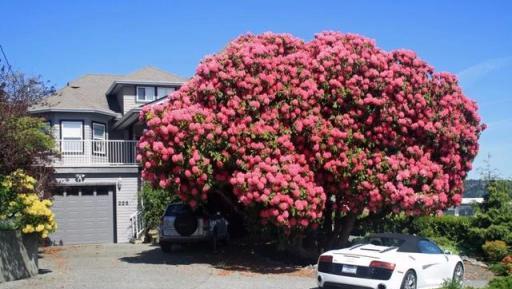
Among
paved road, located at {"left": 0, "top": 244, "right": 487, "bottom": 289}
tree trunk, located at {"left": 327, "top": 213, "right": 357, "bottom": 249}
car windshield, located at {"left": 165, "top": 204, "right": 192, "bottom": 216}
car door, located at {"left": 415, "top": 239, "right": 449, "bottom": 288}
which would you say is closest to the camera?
car door, located at {"left": 415, "top": 239, "right": 449, "bottom": 288}

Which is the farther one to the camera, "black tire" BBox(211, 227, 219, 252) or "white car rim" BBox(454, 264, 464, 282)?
"black tire" BBox(211, 227, 219, 252)

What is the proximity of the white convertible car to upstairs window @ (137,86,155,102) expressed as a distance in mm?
20016

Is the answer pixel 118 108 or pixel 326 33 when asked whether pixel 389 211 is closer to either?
pixel 326 33

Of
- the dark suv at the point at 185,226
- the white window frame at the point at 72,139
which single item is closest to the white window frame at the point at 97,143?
the white window frame at the point at 72,139

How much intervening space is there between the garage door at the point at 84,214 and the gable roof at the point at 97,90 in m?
3.79

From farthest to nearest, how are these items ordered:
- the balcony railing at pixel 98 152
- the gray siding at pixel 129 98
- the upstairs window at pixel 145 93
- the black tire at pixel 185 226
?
the upstairs window at pixel 145 93 < the gray siding at pixel 129 98 < the balcony railing at pixel 98 152 < the black tire at pixel 185 226

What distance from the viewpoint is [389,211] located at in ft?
57.5

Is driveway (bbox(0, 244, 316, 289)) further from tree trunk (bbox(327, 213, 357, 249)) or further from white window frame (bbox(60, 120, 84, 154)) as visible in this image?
white window frame (bbox(60, 120, 84, 154))

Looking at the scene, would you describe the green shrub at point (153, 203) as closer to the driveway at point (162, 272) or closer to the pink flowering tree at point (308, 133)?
the driveway at point (162, 272)

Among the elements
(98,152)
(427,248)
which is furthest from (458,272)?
(98,152)

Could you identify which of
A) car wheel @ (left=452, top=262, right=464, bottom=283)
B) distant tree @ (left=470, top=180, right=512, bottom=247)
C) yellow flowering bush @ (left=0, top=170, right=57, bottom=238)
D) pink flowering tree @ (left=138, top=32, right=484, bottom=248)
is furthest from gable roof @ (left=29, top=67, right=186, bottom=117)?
car wheel @ (left=452, top=262, right=464, bottom=283)

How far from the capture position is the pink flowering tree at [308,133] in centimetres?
1505

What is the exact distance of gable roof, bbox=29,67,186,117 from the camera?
27.8 meters

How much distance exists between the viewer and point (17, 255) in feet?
45.8
